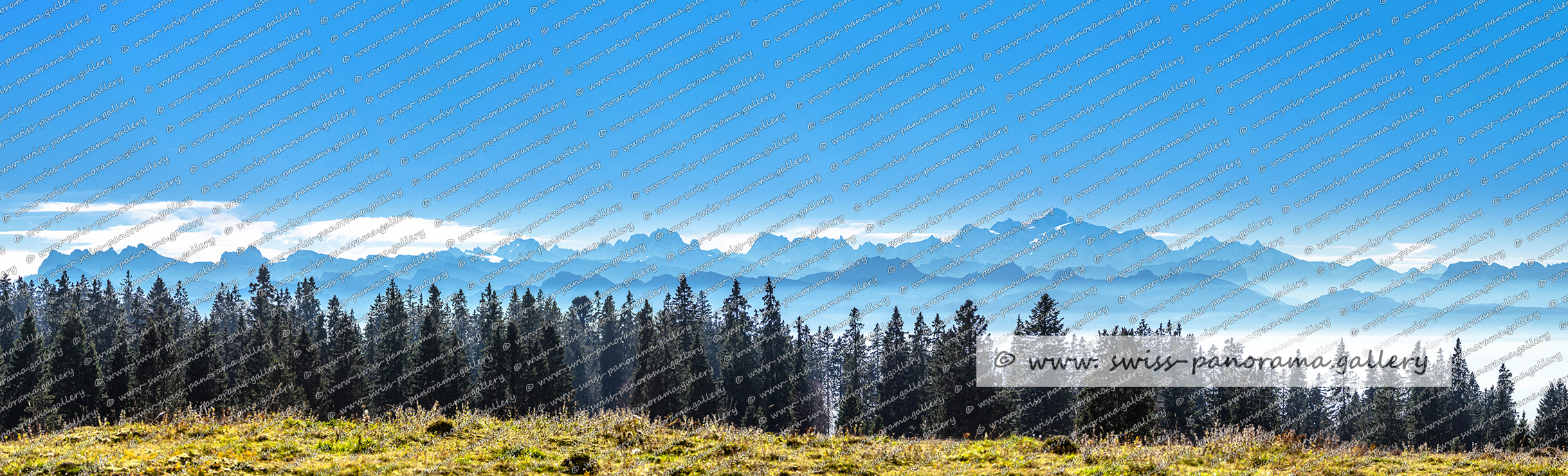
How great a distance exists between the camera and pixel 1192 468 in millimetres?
14969

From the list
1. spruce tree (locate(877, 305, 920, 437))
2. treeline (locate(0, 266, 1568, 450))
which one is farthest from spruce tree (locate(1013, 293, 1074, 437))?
spruce tree (locate(877, 305, 920, 437))

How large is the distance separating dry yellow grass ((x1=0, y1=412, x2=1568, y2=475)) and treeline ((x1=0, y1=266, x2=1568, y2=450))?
59.4 feet

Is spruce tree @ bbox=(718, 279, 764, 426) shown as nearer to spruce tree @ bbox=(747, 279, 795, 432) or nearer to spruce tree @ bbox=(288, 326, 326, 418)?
spruce tree @ bbox=(747, 279, 795, 432)

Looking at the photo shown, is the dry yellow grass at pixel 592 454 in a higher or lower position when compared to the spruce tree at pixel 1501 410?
higher

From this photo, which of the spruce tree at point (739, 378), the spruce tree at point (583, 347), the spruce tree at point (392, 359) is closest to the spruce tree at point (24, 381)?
the spruce tree at point (392, 359)

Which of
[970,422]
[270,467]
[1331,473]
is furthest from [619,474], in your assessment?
[970,422]

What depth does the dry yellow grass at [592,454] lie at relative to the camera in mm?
13258

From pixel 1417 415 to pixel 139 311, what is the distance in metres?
147

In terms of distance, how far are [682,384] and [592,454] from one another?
43153mm

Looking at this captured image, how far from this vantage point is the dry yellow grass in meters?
13.3

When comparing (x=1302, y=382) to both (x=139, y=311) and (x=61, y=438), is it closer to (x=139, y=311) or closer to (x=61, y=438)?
(x=61, y=438)

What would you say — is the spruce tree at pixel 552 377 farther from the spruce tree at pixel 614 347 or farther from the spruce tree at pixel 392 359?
the spruce tree at pixel 614 347

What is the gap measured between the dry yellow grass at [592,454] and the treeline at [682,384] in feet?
59.4

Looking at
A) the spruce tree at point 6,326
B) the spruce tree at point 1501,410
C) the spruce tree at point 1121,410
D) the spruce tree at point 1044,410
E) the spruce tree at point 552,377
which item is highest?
the spruce tree at point 6,326
